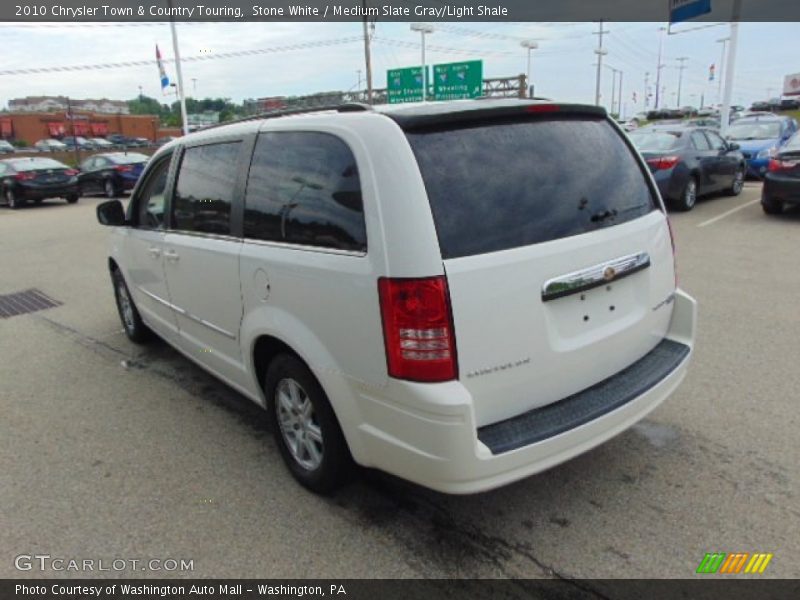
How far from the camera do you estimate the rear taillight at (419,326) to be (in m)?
2.19

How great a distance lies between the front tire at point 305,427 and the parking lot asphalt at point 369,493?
0.14 metres

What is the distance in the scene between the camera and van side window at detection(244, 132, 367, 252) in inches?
96.5

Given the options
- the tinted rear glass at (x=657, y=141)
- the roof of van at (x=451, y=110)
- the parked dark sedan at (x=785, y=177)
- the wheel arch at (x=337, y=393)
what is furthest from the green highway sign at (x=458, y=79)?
the wheel arch at (x=337, y=393)

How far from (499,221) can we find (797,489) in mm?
2015

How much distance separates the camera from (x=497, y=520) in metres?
2.72

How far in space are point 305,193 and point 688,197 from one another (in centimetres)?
1042

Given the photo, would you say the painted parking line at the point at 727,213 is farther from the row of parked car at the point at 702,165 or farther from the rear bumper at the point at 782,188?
the rear bumper at the point at 782,188

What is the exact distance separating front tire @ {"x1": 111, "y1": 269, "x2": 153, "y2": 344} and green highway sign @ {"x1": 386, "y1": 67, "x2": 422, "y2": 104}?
32960 millimetres

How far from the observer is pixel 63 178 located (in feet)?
60.3

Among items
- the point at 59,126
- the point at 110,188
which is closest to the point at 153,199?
the point at 110,188

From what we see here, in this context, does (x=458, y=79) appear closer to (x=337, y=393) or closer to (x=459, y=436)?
(x=337, y=393)

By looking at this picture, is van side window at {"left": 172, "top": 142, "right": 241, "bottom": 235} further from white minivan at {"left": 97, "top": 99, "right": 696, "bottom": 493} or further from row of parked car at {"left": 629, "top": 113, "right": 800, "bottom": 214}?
row of parked car at {"left": 629, "top": 113, "right": 800, "bottom": 214}

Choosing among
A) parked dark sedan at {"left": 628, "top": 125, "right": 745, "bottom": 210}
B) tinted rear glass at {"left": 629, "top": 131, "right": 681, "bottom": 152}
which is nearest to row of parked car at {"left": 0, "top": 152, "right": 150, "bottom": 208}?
tinted rear glass at {"left": 629, "top": 131, "right": 681, "bottom": 152}

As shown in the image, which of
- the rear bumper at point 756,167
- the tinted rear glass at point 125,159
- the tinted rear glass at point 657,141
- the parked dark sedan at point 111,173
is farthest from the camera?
the tinted rear glass at point 125,159
